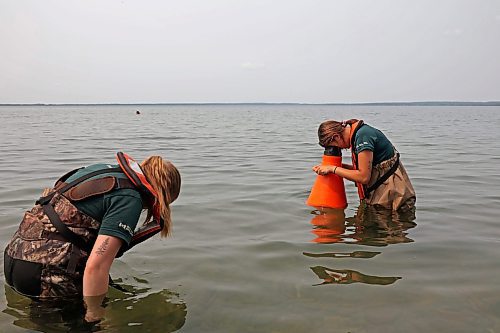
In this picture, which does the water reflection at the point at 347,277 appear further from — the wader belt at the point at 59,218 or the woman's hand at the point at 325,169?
the wader belt at the point at 59,218

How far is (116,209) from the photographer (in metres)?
3.53

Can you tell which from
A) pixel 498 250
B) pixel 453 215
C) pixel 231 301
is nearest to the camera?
pixel 231 301

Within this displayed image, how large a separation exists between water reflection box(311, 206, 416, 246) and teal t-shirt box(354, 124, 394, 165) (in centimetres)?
82

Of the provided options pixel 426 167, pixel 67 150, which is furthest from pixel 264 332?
pixel 67 150

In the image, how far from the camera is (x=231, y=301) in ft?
14.4

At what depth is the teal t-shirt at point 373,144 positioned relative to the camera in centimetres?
649

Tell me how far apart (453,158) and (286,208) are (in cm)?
866

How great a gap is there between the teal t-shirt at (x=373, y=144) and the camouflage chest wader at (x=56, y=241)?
370 cm

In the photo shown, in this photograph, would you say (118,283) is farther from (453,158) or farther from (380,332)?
(453,158)

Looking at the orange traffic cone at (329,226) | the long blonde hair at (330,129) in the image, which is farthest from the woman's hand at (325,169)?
the orange traffic cone at (329,226)

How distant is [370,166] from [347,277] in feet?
6.97

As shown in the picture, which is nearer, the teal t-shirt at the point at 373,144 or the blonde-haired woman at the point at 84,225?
the blonde-haired woman at the point at 84,225

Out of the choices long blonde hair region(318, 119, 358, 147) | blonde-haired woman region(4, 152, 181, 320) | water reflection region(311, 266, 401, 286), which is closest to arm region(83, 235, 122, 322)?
blonde-haired woman region(4, 152, 181, 320)

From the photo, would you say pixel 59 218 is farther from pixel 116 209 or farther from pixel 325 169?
pixel 325 169
